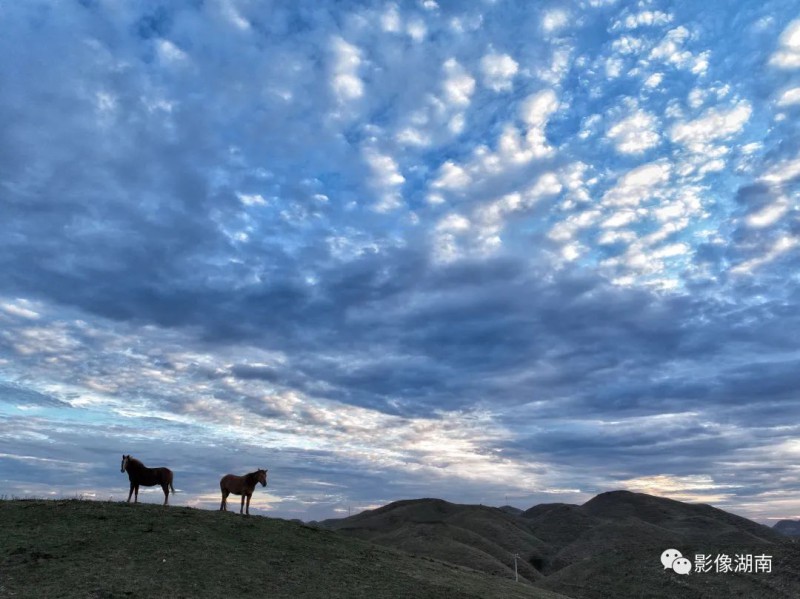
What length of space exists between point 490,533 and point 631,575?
6389cm

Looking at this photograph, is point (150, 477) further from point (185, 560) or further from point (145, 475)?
point (185, 560)

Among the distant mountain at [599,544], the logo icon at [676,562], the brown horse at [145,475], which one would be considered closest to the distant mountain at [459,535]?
the distant mountain at [599,544]

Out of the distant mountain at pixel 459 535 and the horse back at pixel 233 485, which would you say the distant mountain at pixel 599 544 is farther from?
the horse back at pixel 233 485

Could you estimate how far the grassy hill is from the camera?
24.4 m

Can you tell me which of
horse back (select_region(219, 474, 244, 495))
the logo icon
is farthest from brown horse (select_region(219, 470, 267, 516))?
the logo icon

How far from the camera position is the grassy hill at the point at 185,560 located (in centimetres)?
2436

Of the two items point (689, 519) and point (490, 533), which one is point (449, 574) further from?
point (689, 519)

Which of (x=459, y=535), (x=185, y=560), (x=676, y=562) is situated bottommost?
(x=459, y=535)

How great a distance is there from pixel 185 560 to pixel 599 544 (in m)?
126

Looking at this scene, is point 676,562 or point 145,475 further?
point 676,562

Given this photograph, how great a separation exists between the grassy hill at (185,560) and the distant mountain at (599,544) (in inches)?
2020

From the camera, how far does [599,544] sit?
132 m

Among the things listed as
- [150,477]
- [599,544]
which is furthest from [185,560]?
[599,544]

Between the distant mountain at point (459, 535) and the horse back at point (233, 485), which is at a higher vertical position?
the horse back at point (233, 485)
